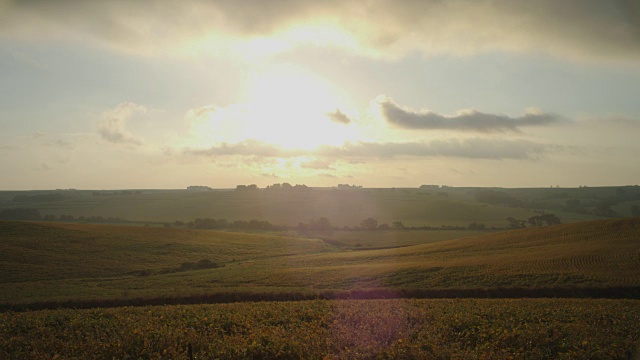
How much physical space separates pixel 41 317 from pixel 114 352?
28.3ft

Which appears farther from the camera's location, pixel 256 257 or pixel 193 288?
pixel 256 257

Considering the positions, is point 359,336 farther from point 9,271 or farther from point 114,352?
point 9,271

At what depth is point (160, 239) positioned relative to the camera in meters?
67.9

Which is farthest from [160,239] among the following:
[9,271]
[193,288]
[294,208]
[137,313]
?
[294,208]

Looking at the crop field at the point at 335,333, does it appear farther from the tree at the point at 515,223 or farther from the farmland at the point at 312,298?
the tree at the point at 515,223

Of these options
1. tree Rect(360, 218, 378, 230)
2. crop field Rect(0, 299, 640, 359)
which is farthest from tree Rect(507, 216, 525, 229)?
crop field Rect(0, 299, 640, 359)

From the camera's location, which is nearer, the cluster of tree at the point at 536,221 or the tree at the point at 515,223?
the tree at the point at 515,223

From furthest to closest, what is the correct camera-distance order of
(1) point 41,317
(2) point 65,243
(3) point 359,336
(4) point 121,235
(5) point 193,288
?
(4) point 121,235 < (2) point 65,243 < (5) point 193,288 < (1) point 41,317 < (3) point 359,336

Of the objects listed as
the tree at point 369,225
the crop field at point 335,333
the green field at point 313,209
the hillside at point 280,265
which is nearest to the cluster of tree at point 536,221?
the green field at point 313,209

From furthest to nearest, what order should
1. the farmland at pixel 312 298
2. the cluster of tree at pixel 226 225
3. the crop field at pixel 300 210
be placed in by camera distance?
the crop field at pixel 300 210 < the cluster of tree at pixel 226 225 < the farmland at pixel 312 298

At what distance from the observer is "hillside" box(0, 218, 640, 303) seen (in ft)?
108

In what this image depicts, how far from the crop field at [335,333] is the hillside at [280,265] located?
41.8ft

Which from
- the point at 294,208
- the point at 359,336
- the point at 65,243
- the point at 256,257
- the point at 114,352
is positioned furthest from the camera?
the point at 294,208

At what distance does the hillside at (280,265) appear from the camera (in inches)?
1299
